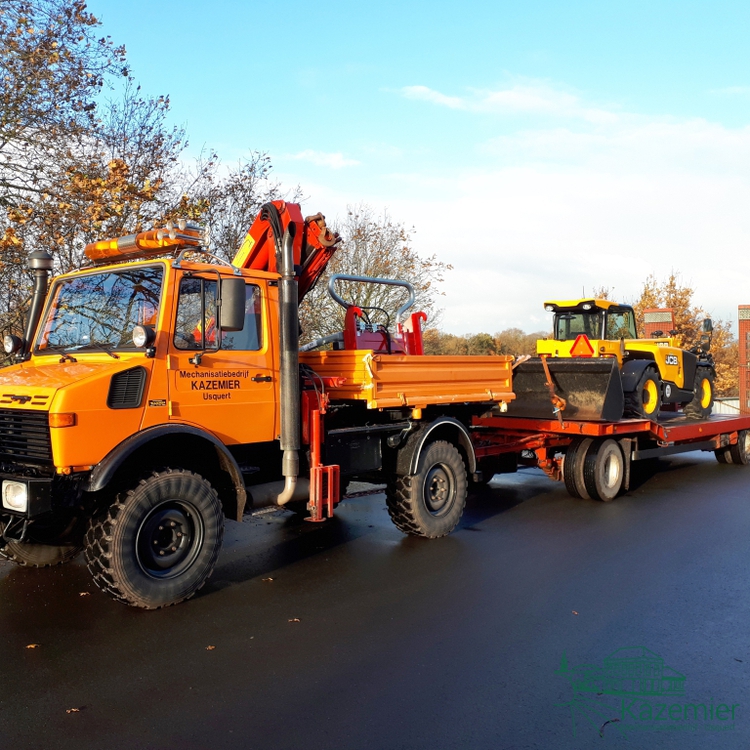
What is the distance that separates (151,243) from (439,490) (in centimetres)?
379

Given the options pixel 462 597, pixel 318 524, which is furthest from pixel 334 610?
pixel 318 524

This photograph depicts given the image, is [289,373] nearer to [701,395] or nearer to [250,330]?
[250,330]

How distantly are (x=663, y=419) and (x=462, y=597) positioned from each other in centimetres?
770

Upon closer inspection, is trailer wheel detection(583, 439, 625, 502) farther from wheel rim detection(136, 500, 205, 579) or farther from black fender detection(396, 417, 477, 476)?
wheel rim detection(136, 500, 205, 579)

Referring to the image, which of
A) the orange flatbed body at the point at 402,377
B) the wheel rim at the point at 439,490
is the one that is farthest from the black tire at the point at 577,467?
the wheel rim at the point at 439,490

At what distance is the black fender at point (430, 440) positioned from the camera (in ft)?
23.5

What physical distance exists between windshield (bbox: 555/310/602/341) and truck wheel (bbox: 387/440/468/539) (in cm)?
588

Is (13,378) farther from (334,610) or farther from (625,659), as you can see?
(625,659)

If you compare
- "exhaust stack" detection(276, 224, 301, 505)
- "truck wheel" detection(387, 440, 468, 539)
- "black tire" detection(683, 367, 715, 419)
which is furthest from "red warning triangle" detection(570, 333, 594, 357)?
"exhaust stack" detection(276, 224, 301, 505)

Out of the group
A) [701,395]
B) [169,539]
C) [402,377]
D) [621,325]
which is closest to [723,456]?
[701,395]

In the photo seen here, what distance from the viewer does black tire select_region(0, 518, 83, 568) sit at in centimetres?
583

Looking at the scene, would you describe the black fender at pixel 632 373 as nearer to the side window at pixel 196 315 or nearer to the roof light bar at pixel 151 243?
the side window at pixel 196 315

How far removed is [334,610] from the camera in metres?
5.33

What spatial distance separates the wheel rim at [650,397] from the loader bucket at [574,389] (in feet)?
5.52
